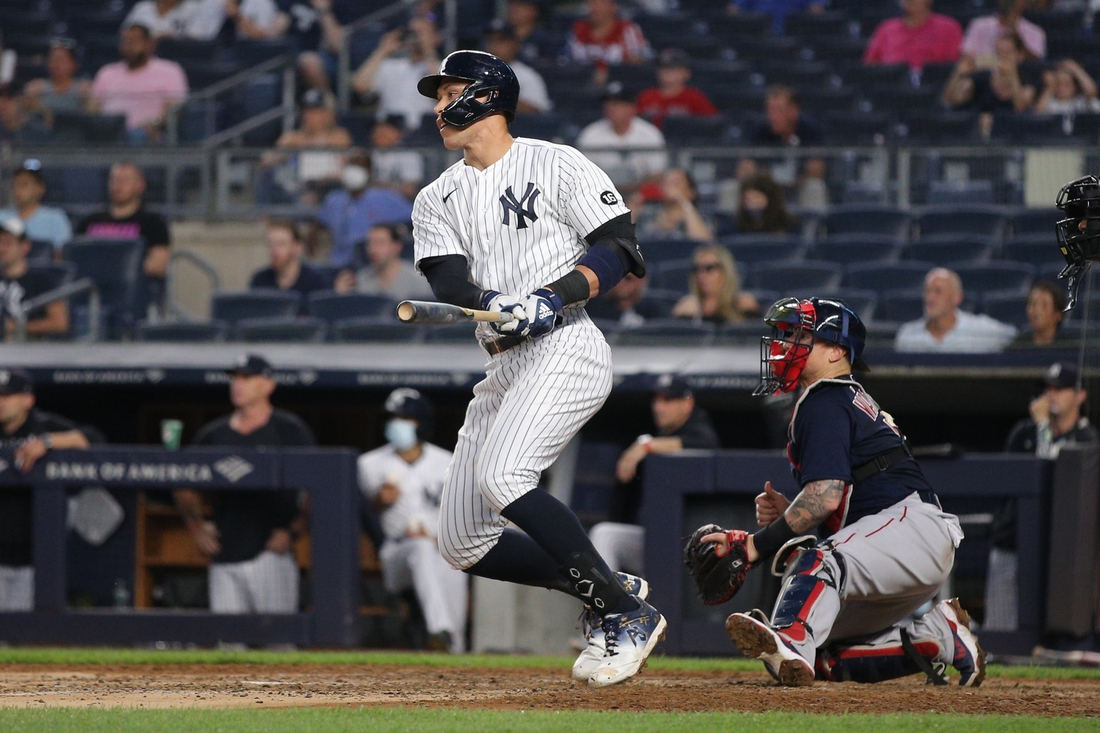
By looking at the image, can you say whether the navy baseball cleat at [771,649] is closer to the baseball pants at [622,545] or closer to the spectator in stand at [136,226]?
the baseball pants at [622,545]

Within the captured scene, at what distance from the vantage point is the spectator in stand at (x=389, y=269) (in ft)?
26.7

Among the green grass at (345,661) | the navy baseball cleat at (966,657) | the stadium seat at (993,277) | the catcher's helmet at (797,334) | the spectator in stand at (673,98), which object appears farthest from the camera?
the spectator in stand at (673,98)

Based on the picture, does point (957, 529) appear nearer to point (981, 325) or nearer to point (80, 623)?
point (981, 325)

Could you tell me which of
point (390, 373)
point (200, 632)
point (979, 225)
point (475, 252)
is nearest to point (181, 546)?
point (200, 632)

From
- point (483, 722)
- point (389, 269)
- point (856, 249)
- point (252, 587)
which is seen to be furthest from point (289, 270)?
point (483, 722)

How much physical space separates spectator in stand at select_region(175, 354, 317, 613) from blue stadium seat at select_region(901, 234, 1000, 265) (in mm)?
3857

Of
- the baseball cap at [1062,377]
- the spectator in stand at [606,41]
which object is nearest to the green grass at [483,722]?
the baseball cap at [1062,377]

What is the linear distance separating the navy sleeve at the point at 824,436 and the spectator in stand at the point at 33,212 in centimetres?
612

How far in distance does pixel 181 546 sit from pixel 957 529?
12.8 ft

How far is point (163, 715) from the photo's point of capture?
319 cm

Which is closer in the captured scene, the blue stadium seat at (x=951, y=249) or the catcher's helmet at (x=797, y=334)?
the catcher's helmet at (x=797, y=334)

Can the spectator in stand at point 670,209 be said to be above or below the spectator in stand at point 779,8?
below

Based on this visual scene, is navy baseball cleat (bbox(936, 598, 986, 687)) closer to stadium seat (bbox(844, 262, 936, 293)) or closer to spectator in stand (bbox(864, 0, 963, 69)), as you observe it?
stadium seat (bbox(844, 262, 936, 293))

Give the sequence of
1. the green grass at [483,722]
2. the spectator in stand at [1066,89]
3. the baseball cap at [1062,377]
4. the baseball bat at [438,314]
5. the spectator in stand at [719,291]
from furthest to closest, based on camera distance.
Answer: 1. the spectator in stand at [1066,89]
2. the spectator in stand at [719,291]
3. the baseball cap at [1062,377]
4. the baseball bat at [438,314]
5. the green grass at [483,722]
